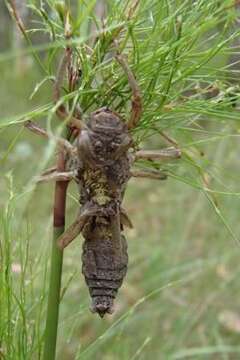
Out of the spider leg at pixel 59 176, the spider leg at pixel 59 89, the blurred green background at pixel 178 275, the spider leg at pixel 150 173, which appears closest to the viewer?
the spider leg at pixel 59 89

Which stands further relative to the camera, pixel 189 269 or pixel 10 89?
pixel 10 89

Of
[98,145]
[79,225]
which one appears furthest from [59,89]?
[79,225]

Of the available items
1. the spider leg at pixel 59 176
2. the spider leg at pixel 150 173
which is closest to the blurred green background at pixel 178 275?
the spider leg at pixel 150 173

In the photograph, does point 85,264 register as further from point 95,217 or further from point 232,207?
point 232,207

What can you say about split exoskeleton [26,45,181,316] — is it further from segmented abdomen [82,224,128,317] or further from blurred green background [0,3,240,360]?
blurred green background [0,3,240,360]

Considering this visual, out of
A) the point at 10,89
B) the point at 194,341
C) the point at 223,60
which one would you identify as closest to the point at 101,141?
the point at 223,60

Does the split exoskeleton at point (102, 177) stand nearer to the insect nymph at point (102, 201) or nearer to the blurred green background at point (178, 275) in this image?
the insect nymph at point (102, 201)
